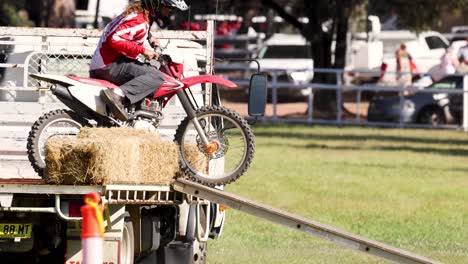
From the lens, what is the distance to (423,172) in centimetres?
2447

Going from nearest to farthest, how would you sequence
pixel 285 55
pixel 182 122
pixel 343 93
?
pixel 182 122
pixel 343 93
pixel 285 55

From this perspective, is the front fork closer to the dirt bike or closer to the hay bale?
the dirt bike

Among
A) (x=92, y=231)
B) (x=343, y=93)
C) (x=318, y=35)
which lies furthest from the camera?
(x=318, y=35)

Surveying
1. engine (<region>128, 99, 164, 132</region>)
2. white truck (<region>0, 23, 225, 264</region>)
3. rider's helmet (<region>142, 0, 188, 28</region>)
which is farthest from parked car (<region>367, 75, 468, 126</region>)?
engine (<region>128, 99, 164, 132</region>)

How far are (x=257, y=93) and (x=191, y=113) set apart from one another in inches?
22.3

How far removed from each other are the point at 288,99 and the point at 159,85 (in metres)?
30.2

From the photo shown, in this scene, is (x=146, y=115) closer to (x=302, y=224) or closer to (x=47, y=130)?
(x=47, y=130)

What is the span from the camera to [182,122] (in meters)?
12.0

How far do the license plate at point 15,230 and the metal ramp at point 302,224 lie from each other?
110 cm

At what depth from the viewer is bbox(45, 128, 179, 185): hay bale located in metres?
10.3

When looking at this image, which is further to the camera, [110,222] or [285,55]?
[285,55]

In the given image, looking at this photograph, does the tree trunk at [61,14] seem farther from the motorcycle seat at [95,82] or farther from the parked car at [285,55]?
the motorcycle seat at [95,82]

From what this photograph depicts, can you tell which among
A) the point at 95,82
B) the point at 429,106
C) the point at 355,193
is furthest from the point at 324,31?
the point at 95,82

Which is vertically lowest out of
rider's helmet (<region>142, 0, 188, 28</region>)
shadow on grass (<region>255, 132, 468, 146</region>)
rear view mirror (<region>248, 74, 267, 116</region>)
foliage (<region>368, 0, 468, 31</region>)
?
shadow on grass (<region>255, 132, 468, 146</region>)
